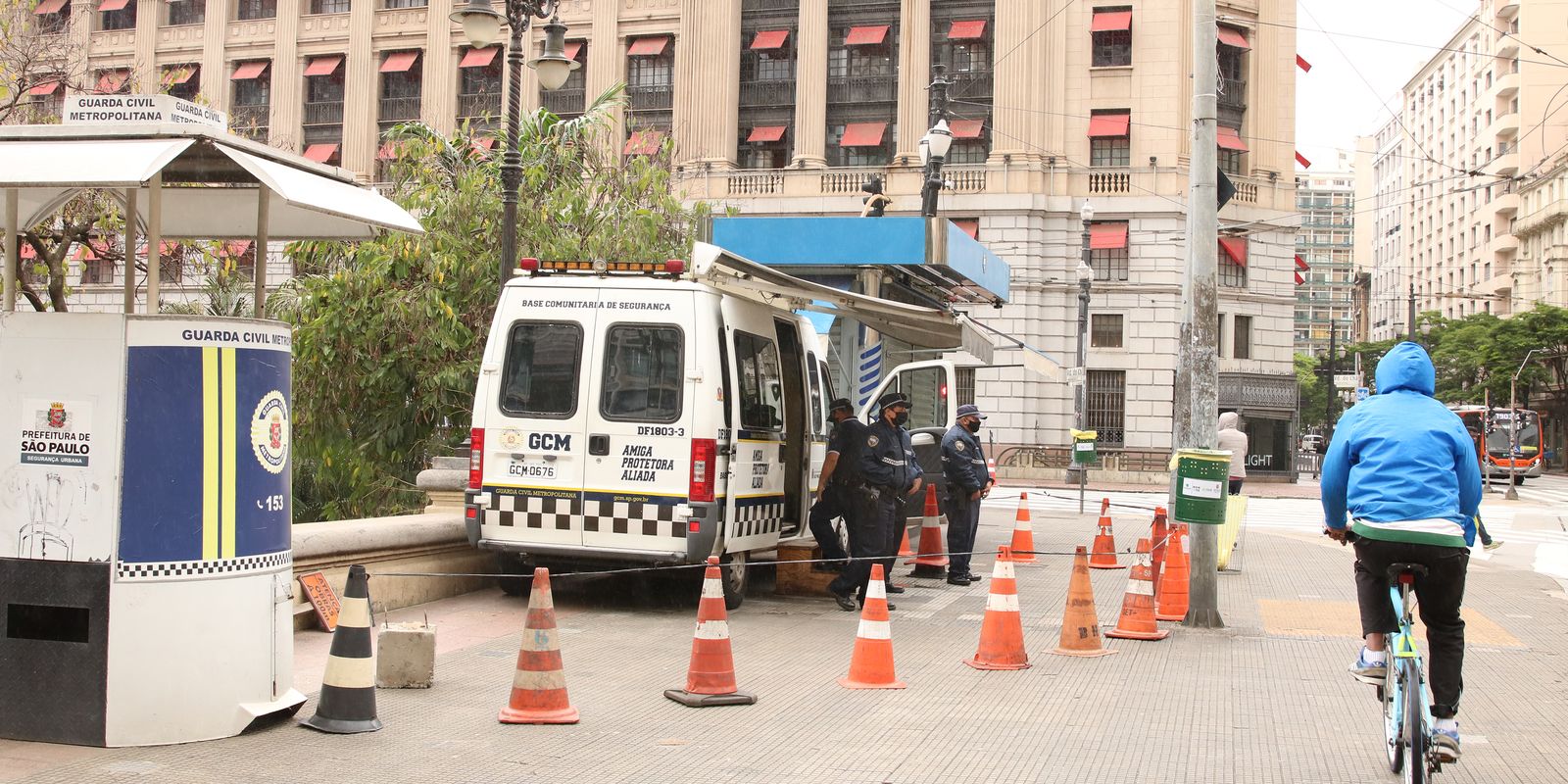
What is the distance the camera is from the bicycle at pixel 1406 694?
217 inches

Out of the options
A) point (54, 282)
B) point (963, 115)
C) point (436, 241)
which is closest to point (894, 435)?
point (436, 241)

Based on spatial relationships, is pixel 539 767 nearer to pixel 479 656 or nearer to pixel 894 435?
pixel 479 656

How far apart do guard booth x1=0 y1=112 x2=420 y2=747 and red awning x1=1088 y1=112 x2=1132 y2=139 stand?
3908 cm

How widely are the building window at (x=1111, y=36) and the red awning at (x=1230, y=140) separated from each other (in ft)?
11.9

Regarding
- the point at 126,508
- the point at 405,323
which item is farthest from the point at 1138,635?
the point at 405,323

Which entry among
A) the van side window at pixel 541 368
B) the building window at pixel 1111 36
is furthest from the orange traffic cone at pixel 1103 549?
the building window at pixel 1111 36

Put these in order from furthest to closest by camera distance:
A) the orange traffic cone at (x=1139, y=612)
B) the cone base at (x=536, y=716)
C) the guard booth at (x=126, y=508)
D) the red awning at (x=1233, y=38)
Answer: the red awning at (x=1233, y=38)
the orange traffic cone at (x=1139, y=612)
the cone base at (x=536, y=716)
the guard booth at (x=126, y=508)

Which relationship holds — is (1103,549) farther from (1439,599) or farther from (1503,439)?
(1503,439)

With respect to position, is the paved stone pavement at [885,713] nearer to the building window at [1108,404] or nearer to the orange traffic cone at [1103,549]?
the orange traffic cone at [1103,549]

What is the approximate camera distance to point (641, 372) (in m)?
10.6

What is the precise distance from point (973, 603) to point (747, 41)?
36668 mm

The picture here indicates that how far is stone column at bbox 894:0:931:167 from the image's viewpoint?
44.3m

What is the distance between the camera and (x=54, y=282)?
15078 mm

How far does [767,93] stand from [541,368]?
36.8 metres
